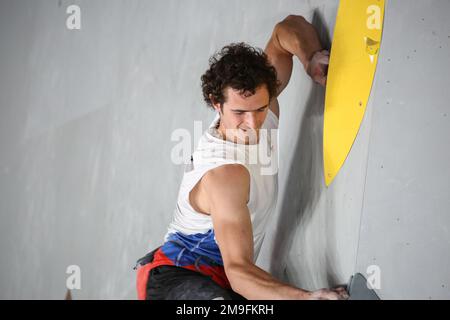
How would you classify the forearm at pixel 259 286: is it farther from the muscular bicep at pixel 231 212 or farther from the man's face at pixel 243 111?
the man's face at pixel 243 111

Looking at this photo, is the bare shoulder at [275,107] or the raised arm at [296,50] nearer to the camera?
the raised arm at [296,50]

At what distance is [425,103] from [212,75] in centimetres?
52

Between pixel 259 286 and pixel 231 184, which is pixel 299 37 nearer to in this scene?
pixel 231 184

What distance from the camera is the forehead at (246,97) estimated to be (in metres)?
1.21

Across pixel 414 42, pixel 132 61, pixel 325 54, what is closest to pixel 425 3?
pixel 414 42

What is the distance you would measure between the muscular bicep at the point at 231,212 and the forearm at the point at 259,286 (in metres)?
0.02

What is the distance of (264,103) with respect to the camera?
4.05ft

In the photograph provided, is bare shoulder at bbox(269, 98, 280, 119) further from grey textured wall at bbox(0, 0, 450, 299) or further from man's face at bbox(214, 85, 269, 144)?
man's face at bbox(214, 85, 269, 144)

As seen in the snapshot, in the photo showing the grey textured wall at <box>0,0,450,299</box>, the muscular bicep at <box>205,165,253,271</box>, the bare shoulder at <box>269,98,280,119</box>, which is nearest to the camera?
the grey textured wall at <box>0,0,450,299</box>

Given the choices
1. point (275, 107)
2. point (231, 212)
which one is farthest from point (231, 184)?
point (275, 107)

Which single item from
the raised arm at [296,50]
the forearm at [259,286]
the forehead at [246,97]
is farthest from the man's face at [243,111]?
the forearm at [259,286]

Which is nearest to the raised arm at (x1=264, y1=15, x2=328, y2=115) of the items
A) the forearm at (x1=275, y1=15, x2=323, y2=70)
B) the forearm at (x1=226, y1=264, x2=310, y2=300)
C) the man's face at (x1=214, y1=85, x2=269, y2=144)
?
the forearm at (x1=275, y1=15, x2=323, y2=70)

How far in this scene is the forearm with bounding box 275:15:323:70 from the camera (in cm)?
131
